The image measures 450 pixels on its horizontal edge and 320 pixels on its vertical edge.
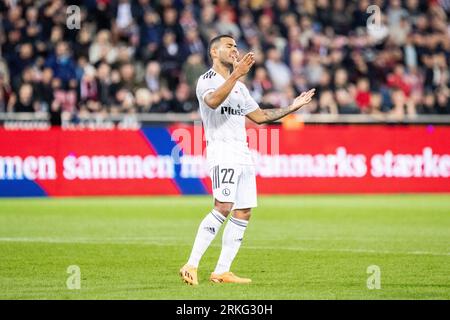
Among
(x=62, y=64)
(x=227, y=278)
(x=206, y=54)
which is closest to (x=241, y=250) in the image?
(x=227, y=278)

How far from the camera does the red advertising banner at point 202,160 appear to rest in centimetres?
2389

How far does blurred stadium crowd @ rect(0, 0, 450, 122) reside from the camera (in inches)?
986

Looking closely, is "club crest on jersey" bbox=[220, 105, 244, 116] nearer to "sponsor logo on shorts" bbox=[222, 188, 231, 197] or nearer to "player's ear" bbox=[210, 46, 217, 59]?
"player's ear" bbox=[210, 46, 217, 59]

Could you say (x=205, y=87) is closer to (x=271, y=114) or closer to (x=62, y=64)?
(x=271, y=114)

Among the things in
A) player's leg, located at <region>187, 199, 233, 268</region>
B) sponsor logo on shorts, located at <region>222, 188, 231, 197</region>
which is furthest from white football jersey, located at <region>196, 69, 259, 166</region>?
player's leg, located at <region>187, 199, 233, 268</region>

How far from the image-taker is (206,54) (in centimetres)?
2792

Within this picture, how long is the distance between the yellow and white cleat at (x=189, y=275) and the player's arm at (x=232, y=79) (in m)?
1.68

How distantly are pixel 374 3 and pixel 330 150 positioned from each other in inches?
256

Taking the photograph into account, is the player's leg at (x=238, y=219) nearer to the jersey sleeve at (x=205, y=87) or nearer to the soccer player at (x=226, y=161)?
the soccer player at (x=226, y=161)

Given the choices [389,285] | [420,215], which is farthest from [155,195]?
[389,285]

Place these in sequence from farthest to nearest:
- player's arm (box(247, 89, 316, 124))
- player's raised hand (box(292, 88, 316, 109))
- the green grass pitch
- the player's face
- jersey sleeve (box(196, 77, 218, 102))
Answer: player's arm (box(247, 89, 316, 124))
player's raised hand (box(292, 88, 316, 109))
the player's face
jersey sleeve (box(196, 77, 218, 102))
the green grass pitch

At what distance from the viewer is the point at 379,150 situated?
25.9 metres

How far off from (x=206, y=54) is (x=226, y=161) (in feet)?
54.5

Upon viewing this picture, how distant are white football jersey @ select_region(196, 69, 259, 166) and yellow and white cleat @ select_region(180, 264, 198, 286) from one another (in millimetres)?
1161
